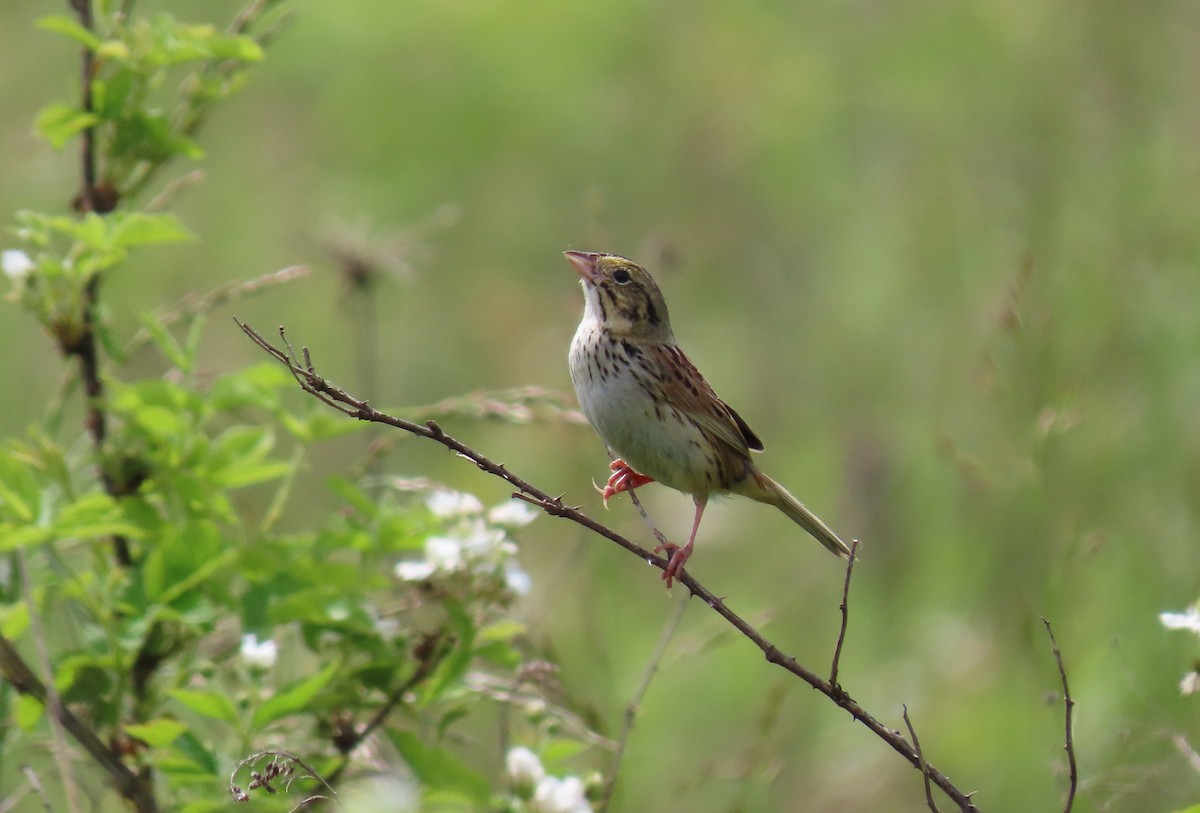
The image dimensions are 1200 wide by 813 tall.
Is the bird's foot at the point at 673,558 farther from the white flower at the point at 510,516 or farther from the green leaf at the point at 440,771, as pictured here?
the green leaf at the point at 440,771

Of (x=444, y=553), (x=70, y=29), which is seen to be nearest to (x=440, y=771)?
(x=444, y=553)

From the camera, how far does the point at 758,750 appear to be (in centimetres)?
407

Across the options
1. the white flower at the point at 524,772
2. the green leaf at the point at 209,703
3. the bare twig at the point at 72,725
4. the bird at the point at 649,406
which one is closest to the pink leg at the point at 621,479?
the bird at the point at 649,406

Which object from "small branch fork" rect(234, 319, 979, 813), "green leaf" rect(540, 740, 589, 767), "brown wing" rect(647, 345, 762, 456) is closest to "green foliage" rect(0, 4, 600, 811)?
"green leaf" rect(540, 740, 589, 767)

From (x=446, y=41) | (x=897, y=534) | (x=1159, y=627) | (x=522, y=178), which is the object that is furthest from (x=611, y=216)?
(x=1159, y=627)

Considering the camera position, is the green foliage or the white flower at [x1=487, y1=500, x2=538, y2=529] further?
the white flower at [x1=487, y1=500, x2=538, y2=529]

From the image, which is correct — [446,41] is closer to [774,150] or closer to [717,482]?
[774,150]

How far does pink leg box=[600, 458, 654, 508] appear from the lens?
385cm

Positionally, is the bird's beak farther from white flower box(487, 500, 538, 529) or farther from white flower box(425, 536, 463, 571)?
white flower box(425, 536, 463, 571)

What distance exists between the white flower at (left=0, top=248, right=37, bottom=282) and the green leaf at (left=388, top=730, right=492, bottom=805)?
1.26m

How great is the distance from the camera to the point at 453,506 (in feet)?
10.8

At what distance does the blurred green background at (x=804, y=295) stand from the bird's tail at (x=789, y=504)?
69cm

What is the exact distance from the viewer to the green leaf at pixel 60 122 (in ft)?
10.4

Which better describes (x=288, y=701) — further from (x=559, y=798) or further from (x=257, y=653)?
(x=559, y=798)
